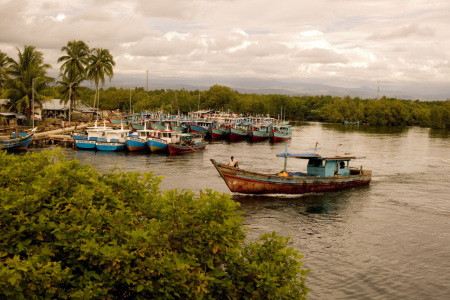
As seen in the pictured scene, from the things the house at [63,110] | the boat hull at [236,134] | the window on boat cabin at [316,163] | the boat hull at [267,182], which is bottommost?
the boat hull at [267,182]

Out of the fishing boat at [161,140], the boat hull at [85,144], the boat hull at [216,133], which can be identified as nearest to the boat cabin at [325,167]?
the fishing boat at [161,140]

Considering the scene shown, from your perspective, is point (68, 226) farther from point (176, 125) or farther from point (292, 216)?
point (176, 125)

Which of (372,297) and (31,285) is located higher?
(31,285)

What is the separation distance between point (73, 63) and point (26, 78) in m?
11.2

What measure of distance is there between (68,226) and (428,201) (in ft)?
98.8

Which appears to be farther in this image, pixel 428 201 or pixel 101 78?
pixel 101 78

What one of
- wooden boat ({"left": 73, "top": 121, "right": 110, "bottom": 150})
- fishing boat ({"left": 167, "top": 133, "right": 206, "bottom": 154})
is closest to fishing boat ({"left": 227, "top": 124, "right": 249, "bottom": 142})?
fishing boat ({"left": 167, "top": 133, "right": 206, "bottom": 154})

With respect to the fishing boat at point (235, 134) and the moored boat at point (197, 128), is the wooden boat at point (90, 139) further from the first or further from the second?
the fishing boat at point (235, 134)

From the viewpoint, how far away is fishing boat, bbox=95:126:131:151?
54.8 m

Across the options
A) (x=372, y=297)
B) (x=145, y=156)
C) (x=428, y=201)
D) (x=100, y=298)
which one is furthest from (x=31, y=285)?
(x=145, y=156)

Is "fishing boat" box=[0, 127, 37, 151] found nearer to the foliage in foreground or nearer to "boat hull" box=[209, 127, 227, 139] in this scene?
"boat hull" box=[209, 127, 227, 139]

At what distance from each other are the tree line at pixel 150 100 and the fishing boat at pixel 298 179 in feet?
134

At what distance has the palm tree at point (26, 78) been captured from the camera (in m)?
59.7

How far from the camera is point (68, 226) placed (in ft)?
27.6
